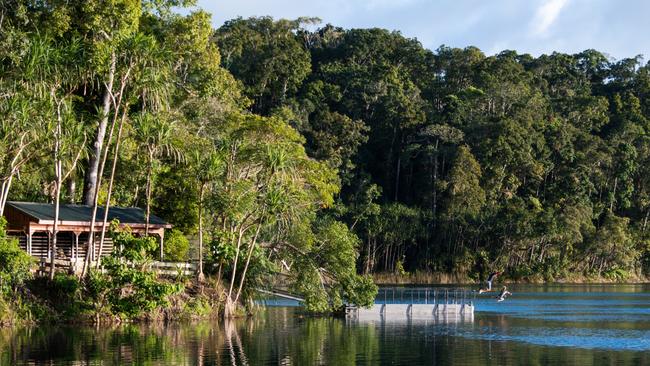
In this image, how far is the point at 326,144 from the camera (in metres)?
102

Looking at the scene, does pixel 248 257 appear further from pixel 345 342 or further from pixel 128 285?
pixel 345 342

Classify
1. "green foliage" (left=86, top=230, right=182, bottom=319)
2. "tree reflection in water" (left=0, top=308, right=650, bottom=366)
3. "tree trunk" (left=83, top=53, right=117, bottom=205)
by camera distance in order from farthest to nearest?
1. "tree trunk" (left=83, top=53, right=117, bottom=205)
2. "green foliage" (left=86, top=230, right=182, bottom=319)
3. "tree reflection in water" (left=0, top=308, right=650, bottom=366)

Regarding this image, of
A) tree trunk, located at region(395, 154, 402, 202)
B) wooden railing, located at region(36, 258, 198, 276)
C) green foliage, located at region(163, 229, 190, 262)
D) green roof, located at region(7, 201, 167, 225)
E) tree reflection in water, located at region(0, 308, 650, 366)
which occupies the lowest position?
tree reflection in water, located at region(0, 308, 650, 366)

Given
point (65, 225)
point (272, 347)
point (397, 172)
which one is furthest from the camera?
point (397, 172)

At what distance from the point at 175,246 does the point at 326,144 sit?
167ft

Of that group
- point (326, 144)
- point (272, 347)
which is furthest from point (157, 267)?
point (326, 144)

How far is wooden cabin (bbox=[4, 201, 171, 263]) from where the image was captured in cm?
4619

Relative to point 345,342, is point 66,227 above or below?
above

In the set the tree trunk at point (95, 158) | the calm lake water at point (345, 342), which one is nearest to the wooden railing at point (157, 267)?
the calm lake water at point (345, 342)

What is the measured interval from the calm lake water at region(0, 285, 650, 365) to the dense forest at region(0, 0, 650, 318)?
4872 mm

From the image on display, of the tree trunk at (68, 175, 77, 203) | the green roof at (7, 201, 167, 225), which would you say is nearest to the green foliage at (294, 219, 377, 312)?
the green roof at (7, 201, 167, 225)

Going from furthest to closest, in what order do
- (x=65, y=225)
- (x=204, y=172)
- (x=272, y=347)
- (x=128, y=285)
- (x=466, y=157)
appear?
(x=466, y=157) < (x=204, y=172) < (x=65, y=225) < (x=128, y=285) < (x=272, y=347)

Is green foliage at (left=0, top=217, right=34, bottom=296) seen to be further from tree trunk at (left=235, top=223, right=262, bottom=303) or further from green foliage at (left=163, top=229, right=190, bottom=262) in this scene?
green foliage at (left=163, top=229, right=190, bottom=262)

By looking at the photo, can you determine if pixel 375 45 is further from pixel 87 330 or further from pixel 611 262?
pixel 87 330
